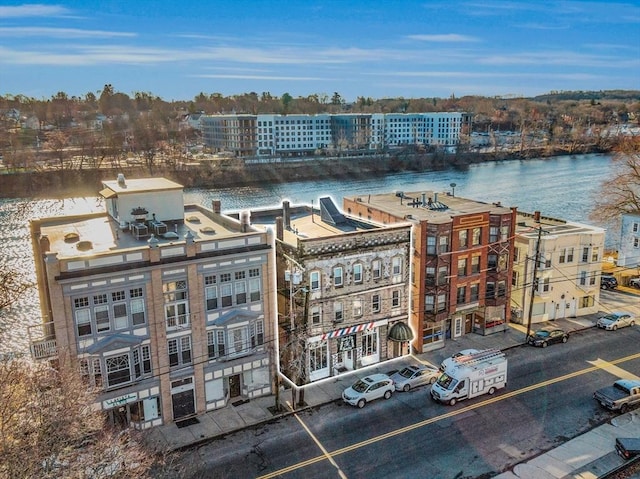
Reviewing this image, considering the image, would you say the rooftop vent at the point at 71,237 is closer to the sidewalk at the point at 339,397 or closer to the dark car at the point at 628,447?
the sidewalk at the point at 339,397

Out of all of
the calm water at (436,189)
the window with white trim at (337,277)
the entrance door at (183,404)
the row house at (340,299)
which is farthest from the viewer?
the calm water at (436,189)

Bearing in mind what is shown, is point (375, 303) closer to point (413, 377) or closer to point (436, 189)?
point (413, 377)

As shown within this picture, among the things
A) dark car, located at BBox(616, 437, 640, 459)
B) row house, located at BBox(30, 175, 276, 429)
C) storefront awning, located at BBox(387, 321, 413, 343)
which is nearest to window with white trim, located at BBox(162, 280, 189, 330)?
row house, located at BBox(30, 175, 276, 429)

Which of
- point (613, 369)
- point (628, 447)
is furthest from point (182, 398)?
point (613, 369)

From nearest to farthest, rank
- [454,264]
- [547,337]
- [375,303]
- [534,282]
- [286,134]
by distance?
[375,303]
[454,264]
[547,337]
[534,282]
[286,134]

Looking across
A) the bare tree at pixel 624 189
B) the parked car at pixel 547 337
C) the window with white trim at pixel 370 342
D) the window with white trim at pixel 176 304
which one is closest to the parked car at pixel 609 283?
the bare tree at pixel 624 189

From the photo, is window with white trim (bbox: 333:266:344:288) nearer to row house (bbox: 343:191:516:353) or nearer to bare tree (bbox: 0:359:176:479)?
row house (bbox: 343:191:516:353)

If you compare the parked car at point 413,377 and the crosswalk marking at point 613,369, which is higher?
the parked car at point 413,377
